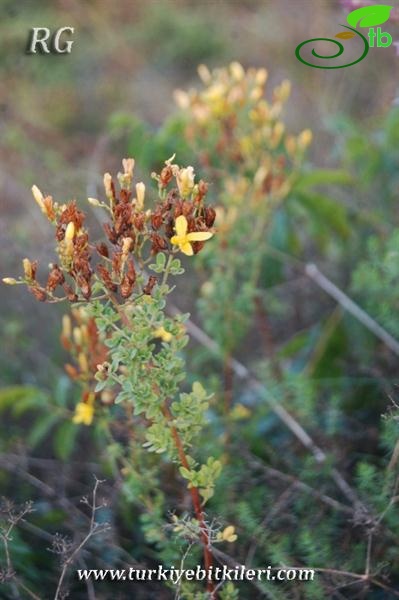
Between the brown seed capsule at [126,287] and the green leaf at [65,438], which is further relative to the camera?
the green leaf at [65,438]

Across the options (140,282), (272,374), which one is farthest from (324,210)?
(140,282)

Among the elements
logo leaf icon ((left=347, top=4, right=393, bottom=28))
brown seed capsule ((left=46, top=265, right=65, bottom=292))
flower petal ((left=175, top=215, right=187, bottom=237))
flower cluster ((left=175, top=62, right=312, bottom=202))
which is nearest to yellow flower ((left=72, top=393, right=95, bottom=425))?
brown seed capsule ((left=46, top=265, right=65, bottom=292))

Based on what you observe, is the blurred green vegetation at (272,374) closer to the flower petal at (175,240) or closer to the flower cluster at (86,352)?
the flower cluster at (86,352)

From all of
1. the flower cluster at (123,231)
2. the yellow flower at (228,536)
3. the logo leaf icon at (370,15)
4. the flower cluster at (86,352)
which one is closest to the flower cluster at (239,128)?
the logo leaf icon at (370,15)

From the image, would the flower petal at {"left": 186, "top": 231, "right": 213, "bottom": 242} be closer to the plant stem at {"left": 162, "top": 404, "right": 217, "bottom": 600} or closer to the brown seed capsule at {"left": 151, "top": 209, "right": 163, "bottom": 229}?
the brown seed capsule at {"left": 151, "top": 209, "right": 163, "bottom": 229}

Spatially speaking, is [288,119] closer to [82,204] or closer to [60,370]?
[82,204]

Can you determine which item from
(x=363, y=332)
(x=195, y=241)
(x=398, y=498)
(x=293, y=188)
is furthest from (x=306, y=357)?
(x=195, y=241)
